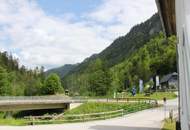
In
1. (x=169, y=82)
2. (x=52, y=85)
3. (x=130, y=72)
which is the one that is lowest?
(x=169, y=82)

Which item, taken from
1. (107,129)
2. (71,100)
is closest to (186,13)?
(107,129)

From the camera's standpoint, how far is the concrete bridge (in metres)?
75.9

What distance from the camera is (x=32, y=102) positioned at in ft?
263

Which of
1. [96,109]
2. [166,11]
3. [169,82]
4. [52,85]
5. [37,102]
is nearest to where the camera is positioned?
[166,11]

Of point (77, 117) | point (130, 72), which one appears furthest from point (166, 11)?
point (130, 72)

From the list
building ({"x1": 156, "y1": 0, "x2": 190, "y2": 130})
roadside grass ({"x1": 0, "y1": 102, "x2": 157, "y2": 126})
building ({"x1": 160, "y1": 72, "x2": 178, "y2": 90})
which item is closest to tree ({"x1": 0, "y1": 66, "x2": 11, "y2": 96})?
roadside grass ({"x1": 0, "y1": 102, "x2": 157, "y2": 126})

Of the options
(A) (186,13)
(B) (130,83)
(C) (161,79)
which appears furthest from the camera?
(B) (130,83)

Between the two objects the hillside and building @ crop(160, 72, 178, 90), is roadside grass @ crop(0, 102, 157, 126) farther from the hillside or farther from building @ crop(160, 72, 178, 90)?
building @ crop(160, 72, 178, 90)

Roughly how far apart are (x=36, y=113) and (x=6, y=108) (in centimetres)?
1456

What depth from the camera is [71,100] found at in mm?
87688

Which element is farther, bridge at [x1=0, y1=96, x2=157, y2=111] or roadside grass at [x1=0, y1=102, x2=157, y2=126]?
bridge at [x1=0, y1=96, x2=157, y2=111]

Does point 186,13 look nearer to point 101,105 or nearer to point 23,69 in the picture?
point 101,105

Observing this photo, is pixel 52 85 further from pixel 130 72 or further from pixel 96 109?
pixel 96 109

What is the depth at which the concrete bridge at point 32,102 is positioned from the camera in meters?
75.9
